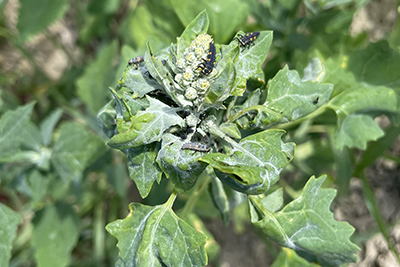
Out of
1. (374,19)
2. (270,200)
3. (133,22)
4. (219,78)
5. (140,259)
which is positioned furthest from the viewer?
(374,19)

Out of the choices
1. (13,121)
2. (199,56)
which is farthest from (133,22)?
(199,56)

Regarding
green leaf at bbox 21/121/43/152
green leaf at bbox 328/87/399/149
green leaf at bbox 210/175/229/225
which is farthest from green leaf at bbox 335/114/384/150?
green leaf at bbox 21/121/43/152

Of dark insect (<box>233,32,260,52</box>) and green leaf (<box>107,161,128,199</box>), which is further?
green leaf (<box>107,161,128,199</box>)

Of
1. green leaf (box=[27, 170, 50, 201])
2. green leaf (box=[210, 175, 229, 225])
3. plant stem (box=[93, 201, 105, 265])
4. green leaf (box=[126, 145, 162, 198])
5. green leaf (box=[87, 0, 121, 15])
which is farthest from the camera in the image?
green leaf (box=[87, 0, 121, 15])

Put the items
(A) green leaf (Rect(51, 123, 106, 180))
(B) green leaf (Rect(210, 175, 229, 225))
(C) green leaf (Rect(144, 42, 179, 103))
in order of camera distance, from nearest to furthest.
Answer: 1. (C) green leaf (Rect(144, 42, 179, 103))
2. (B) green leaf (Rect(210, 175, 229, 225))
3. (A) green leaf (Rect(51, 123, 106, 180))

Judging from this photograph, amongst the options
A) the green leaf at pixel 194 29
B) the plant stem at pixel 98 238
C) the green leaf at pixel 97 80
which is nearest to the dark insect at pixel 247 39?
the green leaf at pixel 194 29

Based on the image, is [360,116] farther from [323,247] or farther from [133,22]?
[133,22]

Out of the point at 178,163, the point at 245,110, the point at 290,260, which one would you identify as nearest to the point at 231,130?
the point at 245,110

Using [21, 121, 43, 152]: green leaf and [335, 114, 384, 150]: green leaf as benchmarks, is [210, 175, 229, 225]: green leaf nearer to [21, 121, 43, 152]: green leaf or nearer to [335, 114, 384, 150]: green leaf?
[335, 114, 384, 150]: green leaf
